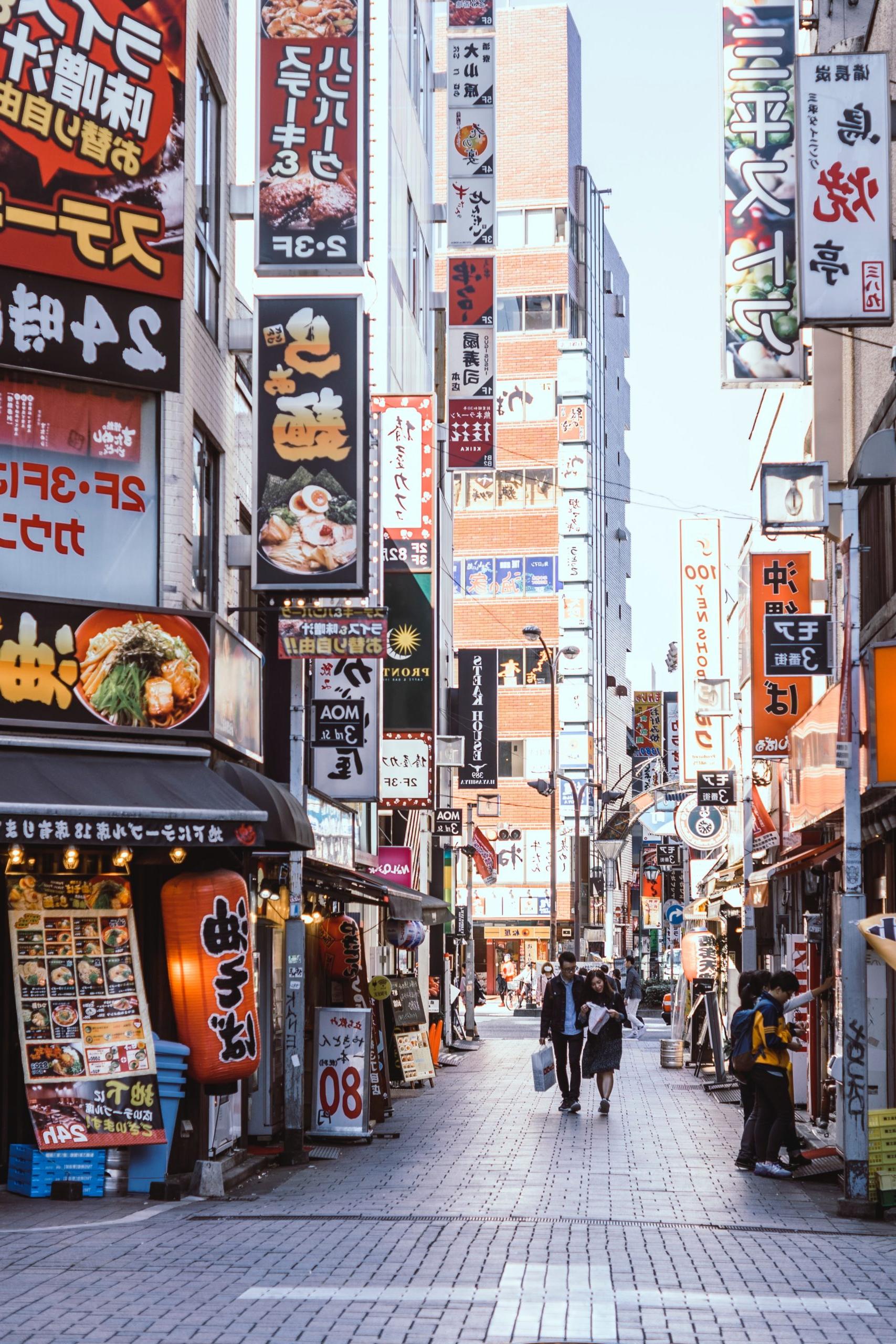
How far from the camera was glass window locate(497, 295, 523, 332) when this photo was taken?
9469cm

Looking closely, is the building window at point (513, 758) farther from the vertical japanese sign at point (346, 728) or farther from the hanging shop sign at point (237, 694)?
the hanging shop sign at point (237, 694)

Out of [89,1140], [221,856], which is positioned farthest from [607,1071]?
[89,1140]

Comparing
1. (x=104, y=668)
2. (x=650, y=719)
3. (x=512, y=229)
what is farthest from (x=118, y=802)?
(x=512, y=229)

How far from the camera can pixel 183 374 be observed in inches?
703

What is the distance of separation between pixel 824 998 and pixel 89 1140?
1104 centimetres

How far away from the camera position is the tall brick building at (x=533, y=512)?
289 feet

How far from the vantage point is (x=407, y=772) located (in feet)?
109

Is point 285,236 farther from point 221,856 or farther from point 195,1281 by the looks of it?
point 195,1281

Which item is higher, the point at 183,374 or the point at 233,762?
the point at 183,374

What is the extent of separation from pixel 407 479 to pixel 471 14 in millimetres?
12382

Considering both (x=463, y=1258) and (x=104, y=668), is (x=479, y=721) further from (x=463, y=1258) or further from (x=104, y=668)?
(x=463, y=1258)

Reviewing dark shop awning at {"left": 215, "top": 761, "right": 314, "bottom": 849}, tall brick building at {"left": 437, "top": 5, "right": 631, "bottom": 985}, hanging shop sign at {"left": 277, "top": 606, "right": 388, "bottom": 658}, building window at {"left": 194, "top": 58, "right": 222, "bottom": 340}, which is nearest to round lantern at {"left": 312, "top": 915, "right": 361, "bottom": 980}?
dark shop awning at {"left": 215, "top": 761, "right": 314, "bottom": 849}

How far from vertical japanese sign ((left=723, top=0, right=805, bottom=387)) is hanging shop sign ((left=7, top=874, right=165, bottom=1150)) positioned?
9692mm

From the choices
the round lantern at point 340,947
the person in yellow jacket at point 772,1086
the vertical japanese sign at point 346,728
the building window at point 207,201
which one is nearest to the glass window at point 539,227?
the vertical japanese sign at point 346,728
